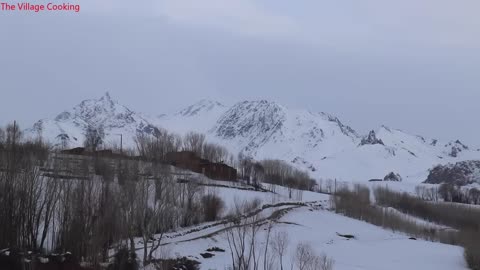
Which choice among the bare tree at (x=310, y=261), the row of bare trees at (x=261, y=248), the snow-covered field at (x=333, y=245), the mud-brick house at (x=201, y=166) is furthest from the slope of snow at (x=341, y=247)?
the mud-brick house at (x=201, y=166)

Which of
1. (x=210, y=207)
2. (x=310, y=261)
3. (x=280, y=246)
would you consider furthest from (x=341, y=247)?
(x=310, y=261)

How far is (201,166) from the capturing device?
109 m

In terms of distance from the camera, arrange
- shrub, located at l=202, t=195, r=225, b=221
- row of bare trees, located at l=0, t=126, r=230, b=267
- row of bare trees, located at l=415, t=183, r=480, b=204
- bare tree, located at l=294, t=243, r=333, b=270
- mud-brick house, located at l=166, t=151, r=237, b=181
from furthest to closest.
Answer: row of bare trees, located at l=415, t=183, r=480, b=204
mud-brick house, located at l=166, t=151, r=237, b=181
shrub, located at l=202, t=195, r=225, b=221
row of bare trees, located at l=0, t=126, r=230, b=267
bare tree, located at l=294, t=243, r=333, b=270

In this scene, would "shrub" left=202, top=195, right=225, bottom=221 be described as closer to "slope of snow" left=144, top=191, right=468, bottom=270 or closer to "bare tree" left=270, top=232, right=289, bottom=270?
"slope of snow" left=144, top=191, right=468, bottom=270

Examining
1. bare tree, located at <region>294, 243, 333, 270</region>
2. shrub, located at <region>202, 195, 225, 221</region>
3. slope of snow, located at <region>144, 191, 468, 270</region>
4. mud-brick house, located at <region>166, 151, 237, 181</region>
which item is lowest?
slope of snow, located at <region>144, 191, 468, 270</region>

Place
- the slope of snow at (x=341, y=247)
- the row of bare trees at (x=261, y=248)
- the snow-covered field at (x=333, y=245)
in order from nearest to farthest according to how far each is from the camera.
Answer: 1. the row of bare trees at (x=261, y=248)
2. the slope of snow at (x=341, y=247)
3. the snow-covered field at (x=333, y=245)

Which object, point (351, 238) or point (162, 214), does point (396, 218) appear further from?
point (162, 214)

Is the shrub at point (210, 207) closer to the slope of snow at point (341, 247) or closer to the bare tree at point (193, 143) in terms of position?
the slope of snow at point (341, 247)

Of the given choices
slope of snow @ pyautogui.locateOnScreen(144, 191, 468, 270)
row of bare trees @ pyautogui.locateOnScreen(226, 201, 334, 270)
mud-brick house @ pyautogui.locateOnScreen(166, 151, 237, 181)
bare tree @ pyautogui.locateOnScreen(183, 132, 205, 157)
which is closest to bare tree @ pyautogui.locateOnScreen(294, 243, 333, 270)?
row of bare trees @ pyautogui.locateOnScreen(226, 201, 334, 270)

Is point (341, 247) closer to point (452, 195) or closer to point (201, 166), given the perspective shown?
point (201, 166)

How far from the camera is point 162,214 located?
43.9 m

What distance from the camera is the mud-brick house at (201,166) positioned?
103m

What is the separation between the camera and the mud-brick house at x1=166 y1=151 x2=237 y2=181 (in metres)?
103

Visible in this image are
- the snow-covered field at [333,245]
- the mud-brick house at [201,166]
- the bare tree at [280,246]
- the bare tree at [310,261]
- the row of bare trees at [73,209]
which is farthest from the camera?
the mud-brick house at [201,166]
